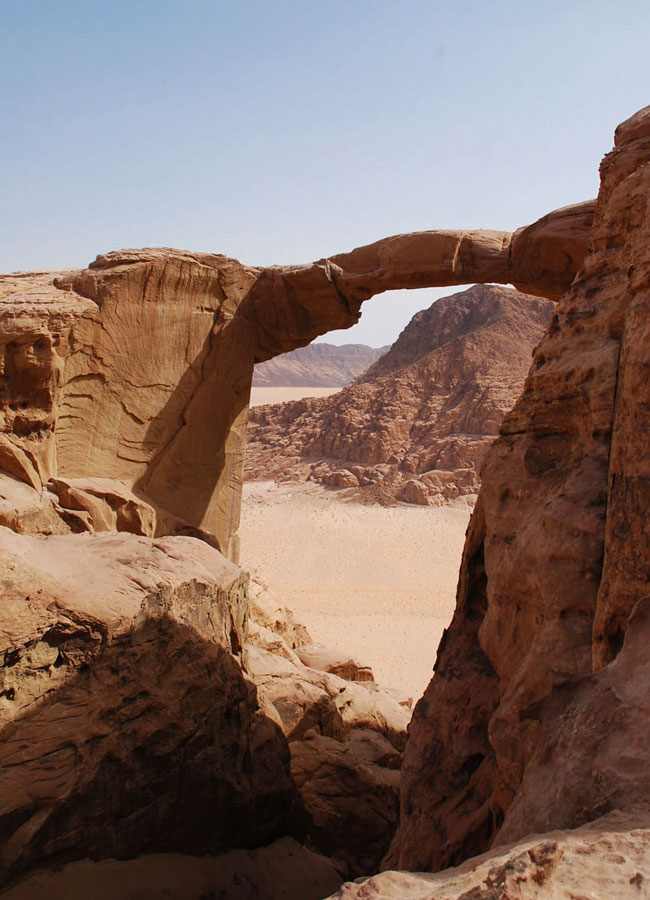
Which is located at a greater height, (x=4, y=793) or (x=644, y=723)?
(x=644, y=723)

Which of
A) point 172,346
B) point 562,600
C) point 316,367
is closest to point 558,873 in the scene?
point 562,600

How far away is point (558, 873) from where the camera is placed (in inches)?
67.8

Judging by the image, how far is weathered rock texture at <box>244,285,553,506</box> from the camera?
2536 cm

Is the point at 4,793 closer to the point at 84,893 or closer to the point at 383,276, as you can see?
the point at 84,893

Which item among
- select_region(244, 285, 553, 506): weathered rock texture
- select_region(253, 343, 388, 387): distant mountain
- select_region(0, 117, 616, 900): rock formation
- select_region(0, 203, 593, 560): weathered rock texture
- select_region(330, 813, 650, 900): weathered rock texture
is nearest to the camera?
select_region(330, 813, 650, 900): weathered rock texture

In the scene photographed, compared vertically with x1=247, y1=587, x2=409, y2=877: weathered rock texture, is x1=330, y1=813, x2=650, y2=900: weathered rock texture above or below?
above

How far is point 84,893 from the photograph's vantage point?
3.49 metres

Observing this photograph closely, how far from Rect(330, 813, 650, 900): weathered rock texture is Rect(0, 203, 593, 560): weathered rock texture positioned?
464 centimetres

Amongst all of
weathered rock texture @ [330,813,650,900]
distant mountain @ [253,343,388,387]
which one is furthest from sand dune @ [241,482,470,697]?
distant mountain @ [253,343,388,387]

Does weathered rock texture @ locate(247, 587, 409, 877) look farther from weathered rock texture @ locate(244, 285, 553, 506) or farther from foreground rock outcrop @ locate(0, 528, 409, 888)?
weathered rock texture @ locate(244, 285, 553, 506)

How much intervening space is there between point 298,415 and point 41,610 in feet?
91.8

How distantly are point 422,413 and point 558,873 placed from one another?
26.9m

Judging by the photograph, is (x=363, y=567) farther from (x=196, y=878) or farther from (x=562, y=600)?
(x=562, y=600)

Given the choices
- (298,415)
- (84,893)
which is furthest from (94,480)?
(298,415)
